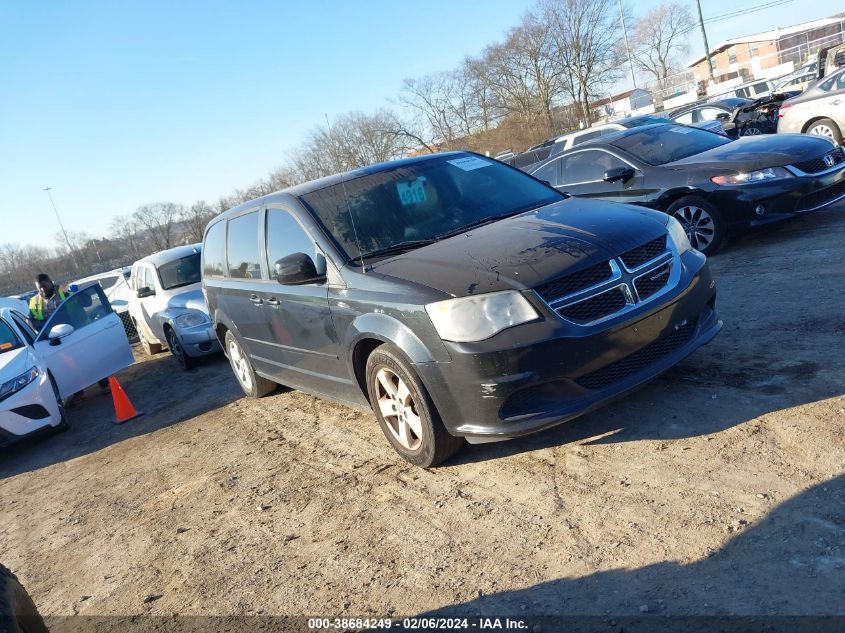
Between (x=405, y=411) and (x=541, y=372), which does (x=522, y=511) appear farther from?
(x=405, y=411)

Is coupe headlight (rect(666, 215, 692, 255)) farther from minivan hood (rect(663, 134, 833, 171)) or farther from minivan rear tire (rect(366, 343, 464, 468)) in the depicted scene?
minivan hood (rect(663, 134, 833, 171))

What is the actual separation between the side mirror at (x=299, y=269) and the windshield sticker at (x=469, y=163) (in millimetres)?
1452

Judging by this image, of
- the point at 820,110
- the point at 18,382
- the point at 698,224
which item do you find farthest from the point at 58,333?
the point at 820,110

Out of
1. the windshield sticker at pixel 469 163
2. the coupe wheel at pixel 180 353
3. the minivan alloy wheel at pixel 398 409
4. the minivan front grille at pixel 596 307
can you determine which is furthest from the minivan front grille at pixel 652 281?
the coupe wheel at pixel 180 353

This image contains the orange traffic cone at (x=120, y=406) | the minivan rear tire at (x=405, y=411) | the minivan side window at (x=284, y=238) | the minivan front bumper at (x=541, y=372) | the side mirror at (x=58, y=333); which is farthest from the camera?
the side mirror at (x=58, y=333)

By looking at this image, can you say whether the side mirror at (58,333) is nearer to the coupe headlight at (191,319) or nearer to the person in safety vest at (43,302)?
the coupe headlight at (191,319)

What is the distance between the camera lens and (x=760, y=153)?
7164 millimetres

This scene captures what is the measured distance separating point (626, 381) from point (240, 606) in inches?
88.1

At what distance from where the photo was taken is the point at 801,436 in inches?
130

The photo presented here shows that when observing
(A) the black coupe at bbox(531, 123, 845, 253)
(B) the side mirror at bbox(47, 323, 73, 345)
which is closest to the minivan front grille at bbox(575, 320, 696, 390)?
(A) the black coupe at bbox(531, 123, 845, 253)

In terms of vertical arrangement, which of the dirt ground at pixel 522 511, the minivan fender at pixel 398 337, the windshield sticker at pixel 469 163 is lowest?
the dirt ground at pixel 522 511

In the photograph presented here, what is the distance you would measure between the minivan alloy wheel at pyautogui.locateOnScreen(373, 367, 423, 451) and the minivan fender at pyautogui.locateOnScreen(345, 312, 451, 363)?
9.4 inches

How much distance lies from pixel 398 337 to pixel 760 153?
5.42 metres

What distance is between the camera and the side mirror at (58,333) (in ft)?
25.4
